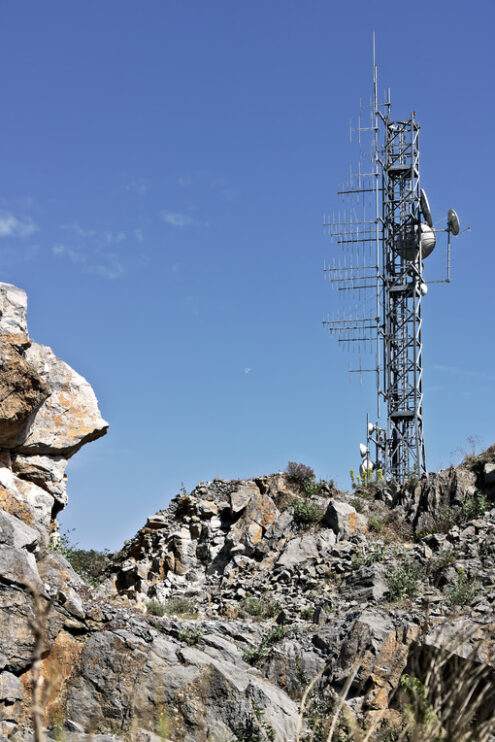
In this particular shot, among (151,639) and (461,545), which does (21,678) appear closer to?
(151,639)

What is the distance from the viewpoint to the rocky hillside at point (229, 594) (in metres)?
10.5

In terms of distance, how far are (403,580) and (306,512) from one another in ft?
11.8

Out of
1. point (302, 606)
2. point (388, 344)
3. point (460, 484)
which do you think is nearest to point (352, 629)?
point (302, 606)

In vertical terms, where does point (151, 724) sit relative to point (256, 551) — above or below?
below

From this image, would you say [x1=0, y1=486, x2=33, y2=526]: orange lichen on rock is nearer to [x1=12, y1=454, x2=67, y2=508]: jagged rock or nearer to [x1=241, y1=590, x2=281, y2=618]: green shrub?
[x1=12, y1=454, x2=67, y2=508]: jagged rock

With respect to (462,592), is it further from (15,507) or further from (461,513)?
(15,507)

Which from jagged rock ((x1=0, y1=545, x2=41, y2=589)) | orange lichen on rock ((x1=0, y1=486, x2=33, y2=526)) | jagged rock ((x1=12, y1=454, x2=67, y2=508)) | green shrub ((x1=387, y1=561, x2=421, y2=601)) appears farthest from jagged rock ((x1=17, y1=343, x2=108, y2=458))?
green shrub ((x1=387, y1=561, x2=421, y2=601))

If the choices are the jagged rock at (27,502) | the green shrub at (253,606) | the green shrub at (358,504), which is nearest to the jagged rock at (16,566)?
the jagged rock at (27,502)

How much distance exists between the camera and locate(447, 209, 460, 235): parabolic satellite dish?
939 inches

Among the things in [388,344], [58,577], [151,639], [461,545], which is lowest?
[151,639]

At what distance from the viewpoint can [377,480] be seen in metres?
20.5

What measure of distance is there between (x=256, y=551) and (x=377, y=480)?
16.5 feet

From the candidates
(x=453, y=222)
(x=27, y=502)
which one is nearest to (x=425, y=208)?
(x=453, y=222)

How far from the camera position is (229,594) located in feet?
51.7
